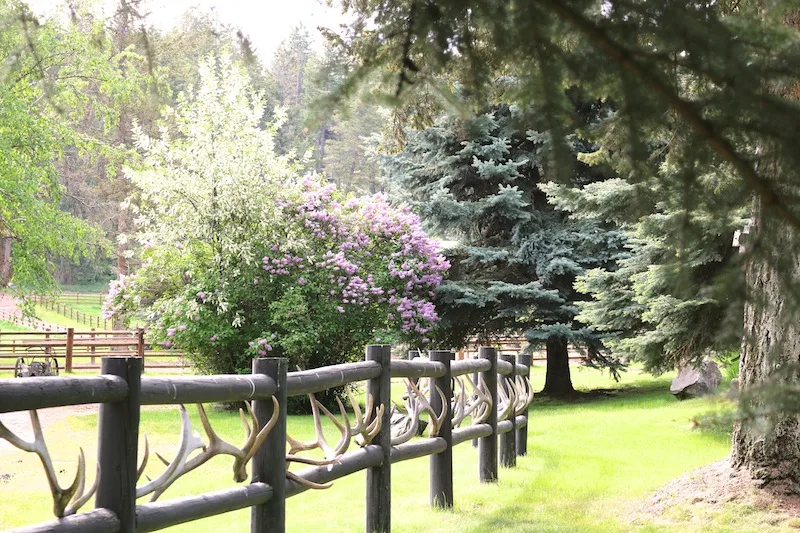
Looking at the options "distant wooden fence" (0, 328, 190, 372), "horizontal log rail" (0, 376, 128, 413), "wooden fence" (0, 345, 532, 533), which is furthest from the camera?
"distant wooden fence" (0, 328, 190, 372)

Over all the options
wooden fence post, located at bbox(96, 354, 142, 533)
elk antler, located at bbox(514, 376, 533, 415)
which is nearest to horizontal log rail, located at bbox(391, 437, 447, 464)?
elk antler, located at bbox(514, 376, 533, 415)

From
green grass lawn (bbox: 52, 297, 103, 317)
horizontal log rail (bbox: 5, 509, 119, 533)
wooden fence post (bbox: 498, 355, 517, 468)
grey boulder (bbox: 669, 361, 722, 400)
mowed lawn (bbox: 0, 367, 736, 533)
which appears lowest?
mowed lawn (bbox: 0, 367, 736, 533)

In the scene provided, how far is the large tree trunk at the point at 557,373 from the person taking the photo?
17875 mm

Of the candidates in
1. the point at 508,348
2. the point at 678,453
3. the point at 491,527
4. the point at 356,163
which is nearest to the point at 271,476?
the point at 491,527

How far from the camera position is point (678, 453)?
388 inches

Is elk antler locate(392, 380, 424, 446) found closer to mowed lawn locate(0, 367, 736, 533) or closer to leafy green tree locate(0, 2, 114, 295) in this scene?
mowed lawn locate(0, 367, 736, 533)

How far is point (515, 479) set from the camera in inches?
309

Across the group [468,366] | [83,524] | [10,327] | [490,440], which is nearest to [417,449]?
[468,366]

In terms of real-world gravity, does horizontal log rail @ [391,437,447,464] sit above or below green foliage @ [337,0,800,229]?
below

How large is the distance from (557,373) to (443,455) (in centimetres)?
1192

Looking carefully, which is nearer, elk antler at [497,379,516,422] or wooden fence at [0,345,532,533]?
wooden fence at [0,345,532,533]

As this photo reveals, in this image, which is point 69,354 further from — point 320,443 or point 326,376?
point 320,443

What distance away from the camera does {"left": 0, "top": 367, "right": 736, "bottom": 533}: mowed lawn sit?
6.15m

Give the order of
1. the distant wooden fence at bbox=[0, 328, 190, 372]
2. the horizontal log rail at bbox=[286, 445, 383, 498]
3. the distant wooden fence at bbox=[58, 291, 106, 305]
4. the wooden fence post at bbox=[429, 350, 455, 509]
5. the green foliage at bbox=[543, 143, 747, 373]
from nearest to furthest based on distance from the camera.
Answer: the horizontal log rail at bbox=[286, 445, 383, 498]
the wooden fence post at bbox=[429, 350, 455, 509]
the green foliage at bbox=[543, 143, 747, 373]
the distant wooden fence at bbox=[0, 328, 190, 372]
the distant wooden fence at bbox=[58, 291, 106, 305]
